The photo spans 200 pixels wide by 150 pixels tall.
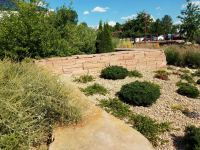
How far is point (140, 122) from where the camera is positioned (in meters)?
2.89

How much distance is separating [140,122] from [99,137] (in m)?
1.11

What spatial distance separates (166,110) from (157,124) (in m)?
0.89

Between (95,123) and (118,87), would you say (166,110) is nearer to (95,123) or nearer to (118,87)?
(118,87)

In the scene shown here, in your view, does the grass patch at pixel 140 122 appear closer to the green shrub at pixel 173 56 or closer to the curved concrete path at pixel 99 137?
the curved concrete path at pixel 99 137

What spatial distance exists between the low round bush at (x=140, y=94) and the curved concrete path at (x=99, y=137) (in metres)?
1.24

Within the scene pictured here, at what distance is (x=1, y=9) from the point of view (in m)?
6.09

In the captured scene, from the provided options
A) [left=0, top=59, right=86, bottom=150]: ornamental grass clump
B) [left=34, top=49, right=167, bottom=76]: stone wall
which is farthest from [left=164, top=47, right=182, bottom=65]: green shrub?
[left=0, top=59, right=86, bottom=150]: ornamental grass clump

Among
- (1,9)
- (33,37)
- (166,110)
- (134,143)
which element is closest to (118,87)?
(166,110)

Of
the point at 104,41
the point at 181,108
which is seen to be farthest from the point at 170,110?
the point at 104,41

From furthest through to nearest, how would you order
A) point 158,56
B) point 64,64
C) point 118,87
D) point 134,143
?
point 158,56, point 64,64, point 118,87, point 134,143

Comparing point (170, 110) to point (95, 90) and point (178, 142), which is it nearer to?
point (178, 142)

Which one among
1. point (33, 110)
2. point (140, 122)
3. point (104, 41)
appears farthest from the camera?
point (104, 41)

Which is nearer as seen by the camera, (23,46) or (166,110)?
(166,110)

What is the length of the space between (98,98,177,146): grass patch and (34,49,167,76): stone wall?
94.4 inches
